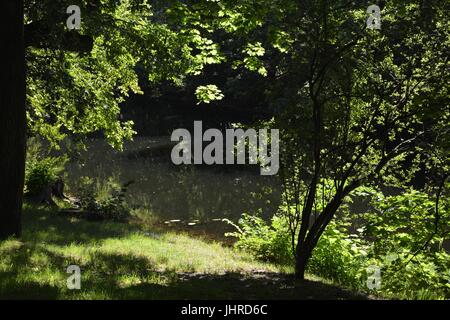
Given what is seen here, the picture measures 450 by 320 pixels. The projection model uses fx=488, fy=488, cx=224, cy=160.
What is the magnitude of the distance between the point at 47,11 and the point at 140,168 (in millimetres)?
27633

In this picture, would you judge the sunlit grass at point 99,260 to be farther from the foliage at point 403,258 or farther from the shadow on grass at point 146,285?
the foliage at point 403,258

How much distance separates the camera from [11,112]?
1041 cm

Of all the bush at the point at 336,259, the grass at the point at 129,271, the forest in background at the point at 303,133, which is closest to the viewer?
the grass at the point at 129,271

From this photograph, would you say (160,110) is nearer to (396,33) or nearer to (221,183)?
(221,183)

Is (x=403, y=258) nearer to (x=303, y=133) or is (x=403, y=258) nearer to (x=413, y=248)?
(x=413, y=248)

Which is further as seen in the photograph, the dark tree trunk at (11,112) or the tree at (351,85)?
the dark tree trunk at (11,112)

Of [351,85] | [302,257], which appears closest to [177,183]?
[302,257]

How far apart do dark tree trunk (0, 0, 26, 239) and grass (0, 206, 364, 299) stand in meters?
0.76

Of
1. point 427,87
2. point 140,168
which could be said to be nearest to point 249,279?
point 427,87

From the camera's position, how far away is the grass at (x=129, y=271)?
23.3 ft

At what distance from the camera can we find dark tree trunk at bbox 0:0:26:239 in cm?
1030

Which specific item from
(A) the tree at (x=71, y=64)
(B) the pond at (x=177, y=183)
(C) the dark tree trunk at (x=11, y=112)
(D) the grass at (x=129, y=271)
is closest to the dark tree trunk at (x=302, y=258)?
(D) the grass at (x=129, y=271)

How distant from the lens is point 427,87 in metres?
8.38

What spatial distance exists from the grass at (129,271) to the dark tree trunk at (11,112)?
764 mm
